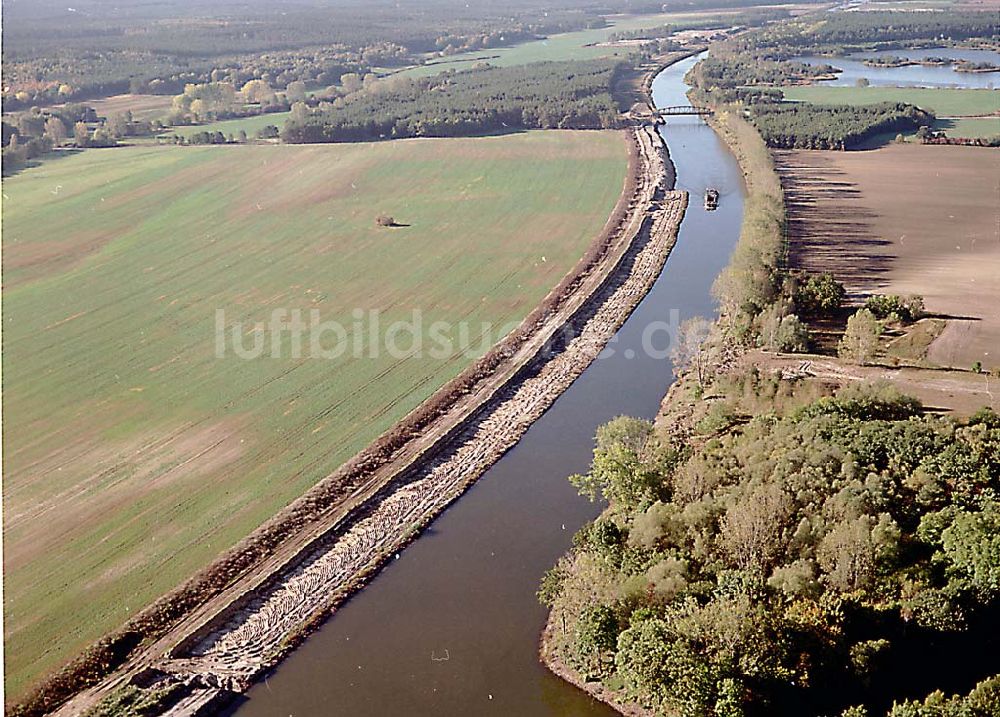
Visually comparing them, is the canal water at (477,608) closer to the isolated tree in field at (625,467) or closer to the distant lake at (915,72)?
the isolated tree in field at (625,467)

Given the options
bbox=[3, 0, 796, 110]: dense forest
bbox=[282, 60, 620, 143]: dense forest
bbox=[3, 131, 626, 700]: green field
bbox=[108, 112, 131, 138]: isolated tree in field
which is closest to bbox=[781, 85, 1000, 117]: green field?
bbox=[282, 60, 620, 143]: dense forest

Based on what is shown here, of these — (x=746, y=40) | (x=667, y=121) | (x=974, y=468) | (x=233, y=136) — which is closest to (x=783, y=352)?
(x=974, y=468)

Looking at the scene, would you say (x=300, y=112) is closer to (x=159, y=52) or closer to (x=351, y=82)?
(x=351, y=82)

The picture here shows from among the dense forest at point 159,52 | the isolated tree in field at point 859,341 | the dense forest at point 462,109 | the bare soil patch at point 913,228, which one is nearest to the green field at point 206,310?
the dense forest at point 462,109

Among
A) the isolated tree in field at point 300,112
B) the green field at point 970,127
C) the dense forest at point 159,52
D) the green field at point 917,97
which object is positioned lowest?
the green field at point 970,127

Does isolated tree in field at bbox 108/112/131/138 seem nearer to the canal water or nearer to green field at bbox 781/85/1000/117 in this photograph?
the canal water

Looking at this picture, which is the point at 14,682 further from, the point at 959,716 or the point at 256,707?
the point at 959,716
